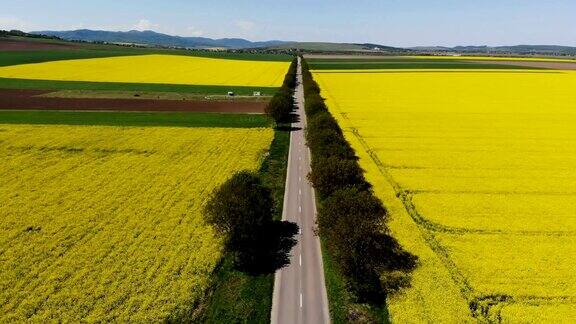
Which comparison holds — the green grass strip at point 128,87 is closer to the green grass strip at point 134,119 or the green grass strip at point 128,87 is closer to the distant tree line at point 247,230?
the green grass strip at point 134,119

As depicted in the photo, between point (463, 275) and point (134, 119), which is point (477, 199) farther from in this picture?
point (134, 119)

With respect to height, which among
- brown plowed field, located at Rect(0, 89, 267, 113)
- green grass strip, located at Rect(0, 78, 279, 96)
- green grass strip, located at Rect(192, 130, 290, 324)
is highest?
green grass strip, located at Rect(0, 78, 279, 96)

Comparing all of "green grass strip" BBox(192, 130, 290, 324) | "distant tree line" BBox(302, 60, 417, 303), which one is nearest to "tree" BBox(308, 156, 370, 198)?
"distant tree line" BBox(302, 60, 417, 303)

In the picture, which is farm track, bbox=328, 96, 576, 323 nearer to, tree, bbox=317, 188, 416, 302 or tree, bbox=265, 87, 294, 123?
tree, bbox=317, 188, 416, 302

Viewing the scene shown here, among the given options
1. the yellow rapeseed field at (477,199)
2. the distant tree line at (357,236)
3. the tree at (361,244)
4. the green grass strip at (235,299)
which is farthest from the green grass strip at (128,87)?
the green grass strip at (235,299)

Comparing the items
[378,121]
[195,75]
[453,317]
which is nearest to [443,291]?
[453,317]

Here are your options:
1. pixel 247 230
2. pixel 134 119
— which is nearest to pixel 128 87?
pixel 134 119
